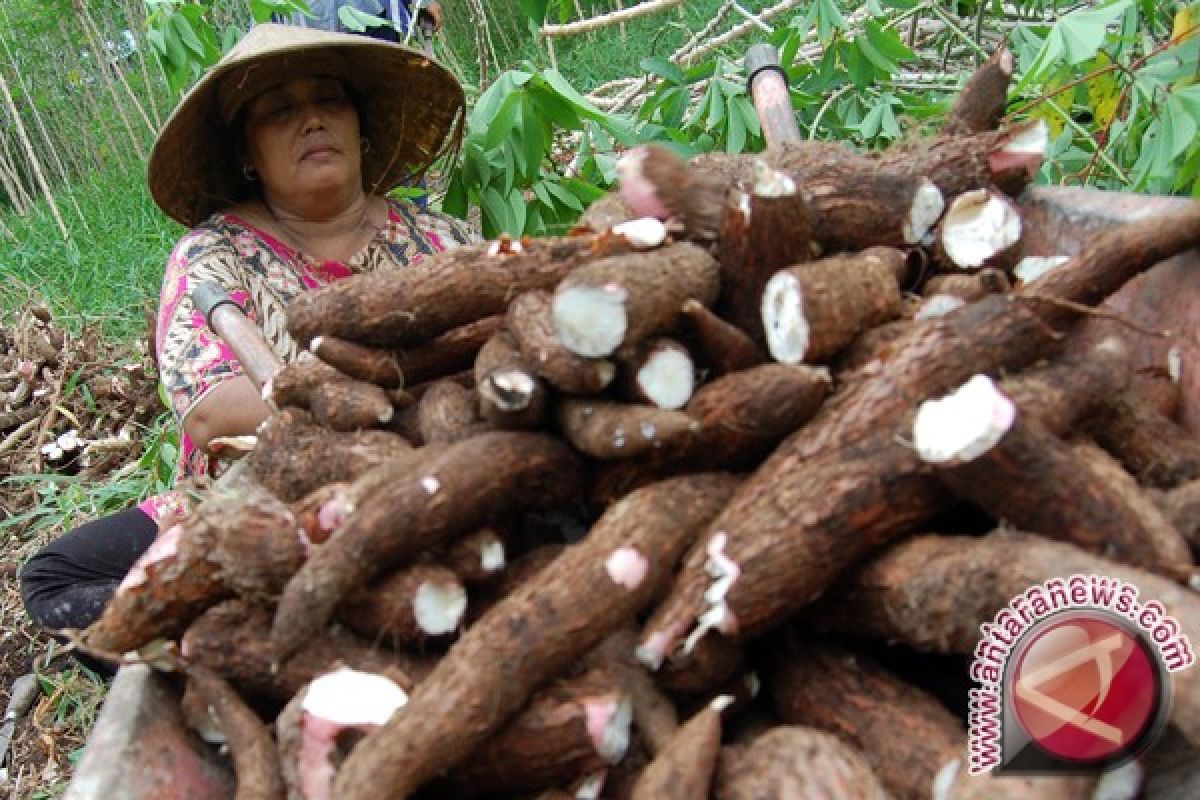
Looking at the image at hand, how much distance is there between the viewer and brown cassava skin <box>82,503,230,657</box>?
1.03m

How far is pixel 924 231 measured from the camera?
1340 millimetres

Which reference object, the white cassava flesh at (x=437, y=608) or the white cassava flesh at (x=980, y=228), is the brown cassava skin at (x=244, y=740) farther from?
the white cassava flesh at (x=980, y=228)

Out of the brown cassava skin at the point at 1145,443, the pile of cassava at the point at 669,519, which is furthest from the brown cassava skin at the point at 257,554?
the brown cassava skin at the point at 1145,443

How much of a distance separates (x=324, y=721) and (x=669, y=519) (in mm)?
391

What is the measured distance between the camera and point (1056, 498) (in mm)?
903

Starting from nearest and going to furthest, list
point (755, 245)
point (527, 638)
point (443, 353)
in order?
1. point (527, 638)
2. point (755, 245)
3. point (443, 353)

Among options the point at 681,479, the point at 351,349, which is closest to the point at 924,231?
the point at 681,479

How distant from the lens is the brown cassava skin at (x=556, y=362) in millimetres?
1058

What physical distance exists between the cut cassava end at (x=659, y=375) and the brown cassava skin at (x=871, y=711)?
0.29 m

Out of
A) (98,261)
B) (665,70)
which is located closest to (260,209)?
(665,70)

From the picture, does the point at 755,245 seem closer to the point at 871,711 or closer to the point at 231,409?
the point at 871,711

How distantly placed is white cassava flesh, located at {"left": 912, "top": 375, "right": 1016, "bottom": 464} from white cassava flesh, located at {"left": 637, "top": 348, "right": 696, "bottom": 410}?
26cm

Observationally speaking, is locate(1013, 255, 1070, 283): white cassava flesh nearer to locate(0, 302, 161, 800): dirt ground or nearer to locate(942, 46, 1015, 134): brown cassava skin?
locate(942, 46, 1015, 134): brown cassava skin

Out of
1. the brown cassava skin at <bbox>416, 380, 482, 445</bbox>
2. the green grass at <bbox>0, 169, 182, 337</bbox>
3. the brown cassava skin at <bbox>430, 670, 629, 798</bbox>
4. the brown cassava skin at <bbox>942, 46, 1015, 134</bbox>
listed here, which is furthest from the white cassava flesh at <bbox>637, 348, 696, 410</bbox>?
the green grass at <bbox>0, 169, 182, 337</bbox>
